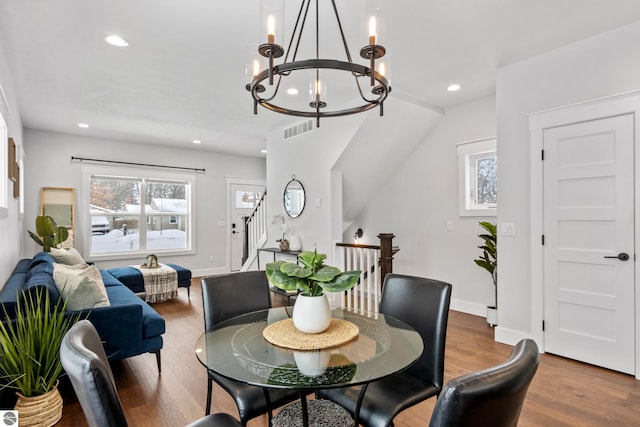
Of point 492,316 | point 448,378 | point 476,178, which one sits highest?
point 476,178

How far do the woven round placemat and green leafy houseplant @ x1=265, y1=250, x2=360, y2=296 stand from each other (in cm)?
19

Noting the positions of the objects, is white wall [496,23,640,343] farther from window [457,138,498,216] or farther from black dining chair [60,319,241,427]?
black dining chair [60,319,241,427]

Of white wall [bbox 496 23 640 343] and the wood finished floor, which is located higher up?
white wall [bbox 496 23 640 343]

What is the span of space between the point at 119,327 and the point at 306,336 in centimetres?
174

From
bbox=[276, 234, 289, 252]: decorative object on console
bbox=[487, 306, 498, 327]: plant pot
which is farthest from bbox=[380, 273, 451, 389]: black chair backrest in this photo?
bbox=[276, 234, 289, 252]: decorative object on console

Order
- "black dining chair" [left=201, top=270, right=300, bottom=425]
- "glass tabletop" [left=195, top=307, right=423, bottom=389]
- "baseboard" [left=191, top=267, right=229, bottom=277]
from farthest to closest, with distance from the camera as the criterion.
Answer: "baseboard" [left=191, top=267, right=229, bottom=277] < "black dining chair" [left=201, top=270, right=300, bottom=425] < "glass tabletop" [left=195, top=307, right=423, bottom=389]

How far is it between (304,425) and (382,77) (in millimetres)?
1627

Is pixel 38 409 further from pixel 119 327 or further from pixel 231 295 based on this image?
pixel 231 295

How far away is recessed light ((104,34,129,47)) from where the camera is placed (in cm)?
270

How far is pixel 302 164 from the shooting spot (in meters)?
4.97

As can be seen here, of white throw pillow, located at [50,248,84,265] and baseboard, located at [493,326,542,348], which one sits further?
white throw pillow, located at [50,248,84,265]

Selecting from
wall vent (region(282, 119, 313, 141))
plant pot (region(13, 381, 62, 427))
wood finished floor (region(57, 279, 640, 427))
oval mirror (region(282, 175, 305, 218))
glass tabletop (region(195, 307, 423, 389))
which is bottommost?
wood finished floor (region(57, 279, 640, 427))

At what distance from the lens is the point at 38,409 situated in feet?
6.42

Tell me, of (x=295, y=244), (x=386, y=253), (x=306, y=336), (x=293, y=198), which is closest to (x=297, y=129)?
(x=293, y=198)
